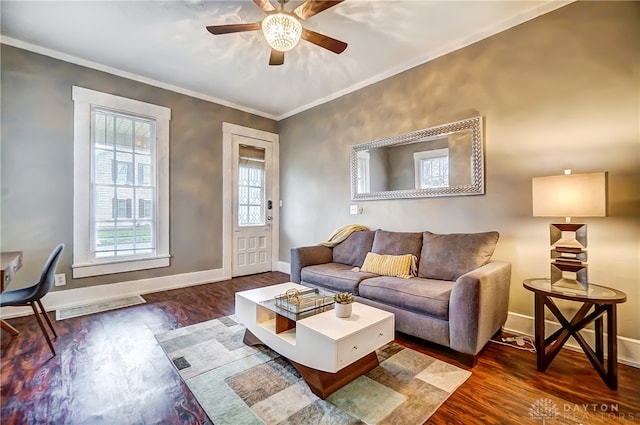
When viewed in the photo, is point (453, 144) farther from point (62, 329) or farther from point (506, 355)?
point (62, 329)

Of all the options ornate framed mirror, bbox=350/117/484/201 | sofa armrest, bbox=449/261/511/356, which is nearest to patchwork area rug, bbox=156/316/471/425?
sofa armrest, bbox=449/261/511/356

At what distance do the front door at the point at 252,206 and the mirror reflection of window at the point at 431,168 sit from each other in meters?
2.76

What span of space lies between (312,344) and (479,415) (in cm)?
95

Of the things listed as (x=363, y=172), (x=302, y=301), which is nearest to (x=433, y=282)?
(x=302, y=301)

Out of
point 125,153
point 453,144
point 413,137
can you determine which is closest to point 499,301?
point 453,144

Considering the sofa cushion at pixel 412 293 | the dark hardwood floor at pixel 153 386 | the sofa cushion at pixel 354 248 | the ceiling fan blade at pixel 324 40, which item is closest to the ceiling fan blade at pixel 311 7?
the ceiling fan blade at pixel 324 40

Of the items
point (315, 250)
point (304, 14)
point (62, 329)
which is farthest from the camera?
point (315, 250)

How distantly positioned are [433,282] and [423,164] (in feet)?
4.42

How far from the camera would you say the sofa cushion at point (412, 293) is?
2137 millimetres

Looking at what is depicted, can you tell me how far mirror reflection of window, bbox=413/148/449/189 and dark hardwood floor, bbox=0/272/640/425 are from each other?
1.62m

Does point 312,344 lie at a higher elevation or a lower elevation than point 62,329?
higher

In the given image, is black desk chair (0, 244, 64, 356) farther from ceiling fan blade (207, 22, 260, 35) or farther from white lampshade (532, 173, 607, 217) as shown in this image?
white lampshade (532, 173, 607, 217)

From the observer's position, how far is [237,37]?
2832mm

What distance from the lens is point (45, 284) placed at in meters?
2.19
